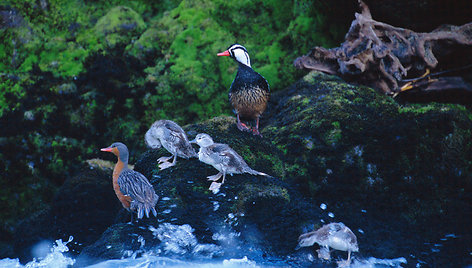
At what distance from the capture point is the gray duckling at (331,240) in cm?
417

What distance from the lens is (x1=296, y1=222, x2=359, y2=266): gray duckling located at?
417 centimetres

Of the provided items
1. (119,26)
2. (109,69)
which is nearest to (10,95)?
(109,69)

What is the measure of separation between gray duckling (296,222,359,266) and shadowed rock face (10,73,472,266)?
0.42ft

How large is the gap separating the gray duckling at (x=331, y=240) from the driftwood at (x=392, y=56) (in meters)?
4.20

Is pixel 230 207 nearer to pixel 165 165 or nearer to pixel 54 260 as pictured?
pixel 165 165

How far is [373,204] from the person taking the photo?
5301 mm

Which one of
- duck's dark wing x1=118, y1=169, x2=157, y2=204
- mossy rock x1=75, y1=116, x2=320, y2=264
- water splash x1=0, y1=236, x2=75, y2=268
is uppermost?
duck's dark wing x1=118, y1=169, x2=157, y2=204

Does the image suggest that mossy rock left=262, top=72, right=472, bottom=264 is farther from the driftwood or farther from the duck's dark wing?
the duck's dark wing

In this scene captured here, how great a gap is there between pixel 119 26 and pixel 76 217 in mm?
5460

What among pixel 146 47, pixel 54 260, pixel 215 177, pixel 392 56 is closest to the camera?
pixel 54 260

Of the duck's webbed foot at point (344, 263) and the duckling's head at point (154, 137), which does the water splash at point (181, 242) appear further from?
the duckling's head at point (154, 137)

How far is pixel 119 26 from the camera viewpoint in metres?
9.98

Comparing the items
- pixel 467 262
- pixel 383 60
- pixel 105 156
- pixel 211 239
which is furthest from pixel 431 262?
pixel 105 156

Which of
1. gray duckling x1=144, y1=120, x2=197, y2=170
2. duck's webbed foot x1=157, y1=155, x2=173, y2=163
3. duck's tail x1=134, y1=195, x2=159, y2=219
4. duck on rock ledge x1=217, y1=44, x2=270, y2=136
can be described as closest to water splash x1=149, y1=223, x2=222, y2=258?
duck's tail x1=134, y1=195, x2=159, y2=219
